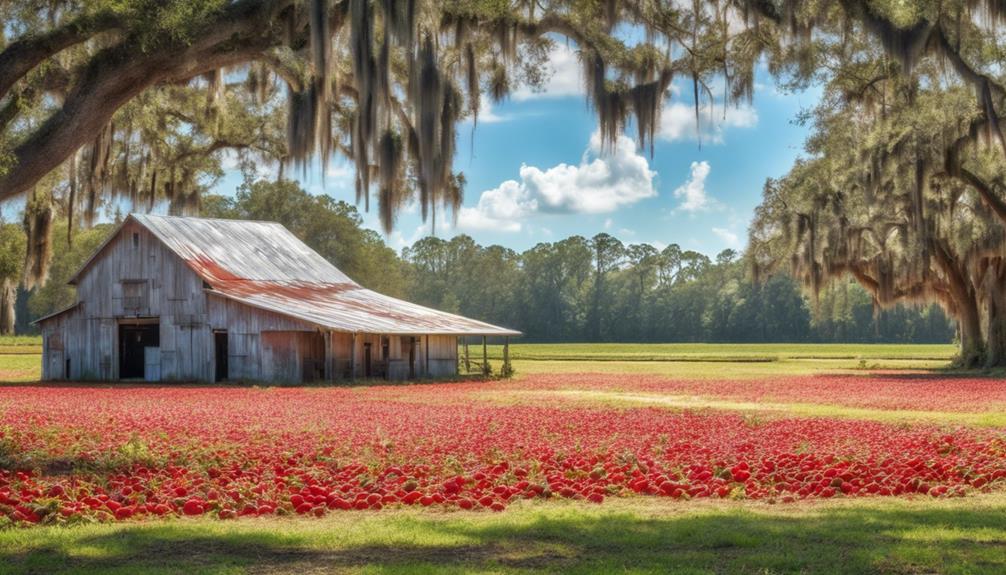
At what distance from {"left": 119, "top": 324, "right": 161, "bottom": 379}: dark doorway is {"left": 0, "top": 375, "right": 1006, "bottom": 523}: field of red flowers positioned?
24.1 m

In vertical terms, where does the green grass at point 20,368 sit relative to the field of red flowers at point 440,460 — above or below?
above

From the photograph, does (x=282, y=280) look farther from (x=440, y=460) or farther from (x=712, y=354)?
(x=712, y=354)

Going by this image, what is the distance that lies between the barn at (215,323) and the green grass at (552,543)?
28.2 m

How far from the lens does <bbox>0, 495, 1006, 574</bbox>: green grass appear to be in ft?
22.4

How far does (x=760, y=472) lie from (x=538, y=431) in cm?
593

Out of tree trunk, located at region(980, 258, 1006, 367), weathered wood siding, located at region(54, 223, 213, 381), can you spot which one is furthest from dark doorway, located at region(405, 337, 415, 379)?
tree trunk, located at region(980, 258, 1006, 367)

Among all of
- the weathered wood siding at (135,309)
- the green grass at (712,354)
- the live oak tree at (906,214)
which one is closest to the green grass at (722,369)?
the live oak tree at (906,214)

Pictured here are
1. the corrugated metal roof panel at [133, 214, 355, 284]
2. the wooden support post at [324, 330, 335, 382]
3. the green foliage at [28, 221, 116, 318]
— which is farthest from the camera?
the green foliage at [28, 221, 116, 318]

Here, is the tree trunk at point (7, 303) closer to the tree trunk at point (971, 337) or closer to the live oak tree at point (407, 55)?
the live oak tree at point (407, 55)

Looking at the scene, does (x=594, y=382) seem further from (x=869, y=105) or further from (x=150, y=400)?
(x=869, y=105)

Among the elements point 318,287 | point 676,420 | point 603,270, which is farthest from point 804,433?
point 603,270

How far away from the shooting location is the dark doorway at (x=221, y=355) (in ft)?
136

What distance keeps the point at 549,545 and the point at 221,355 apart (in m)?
36.7

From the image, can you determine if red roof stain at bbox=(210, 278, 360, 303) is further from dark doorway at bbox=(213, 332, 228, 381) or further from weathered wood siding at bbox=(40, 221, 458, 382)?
dark doorway at bbox=(213, 332, 228, 381)
